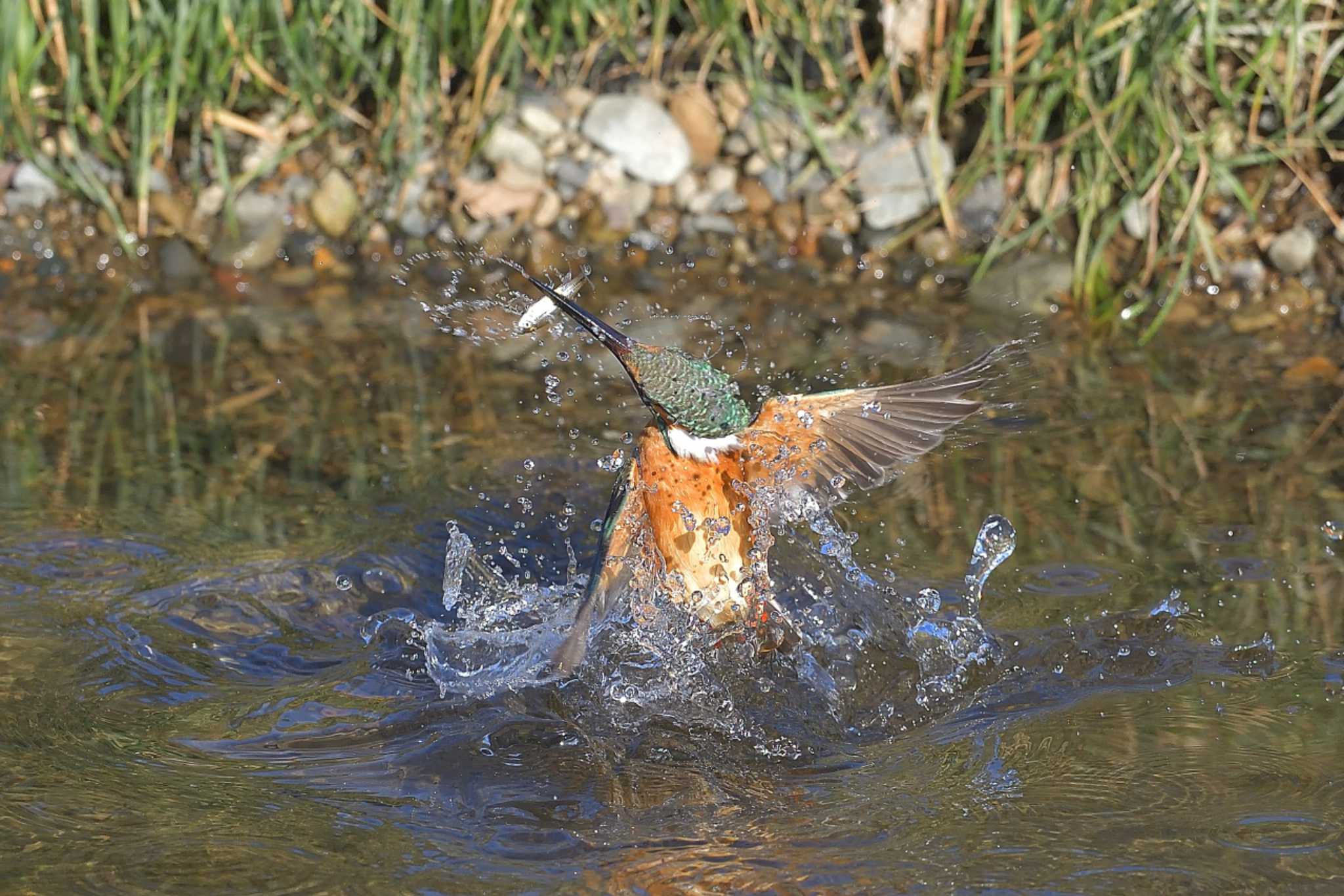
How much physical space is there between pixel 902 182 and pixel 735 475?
9.20 feet

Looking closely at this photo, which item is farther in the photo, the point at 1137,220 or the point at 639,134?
the point at 639,134

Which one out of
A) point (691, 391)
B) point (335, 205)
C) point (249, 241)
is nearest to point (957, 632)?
point (691, 391)

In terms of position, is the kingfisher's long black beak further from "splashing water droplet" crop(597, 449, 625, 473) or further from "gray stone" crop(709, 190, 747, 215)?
"gray stone" crop(709, 190, 747, 215)

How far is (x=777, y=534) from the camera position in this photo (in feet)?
14.1

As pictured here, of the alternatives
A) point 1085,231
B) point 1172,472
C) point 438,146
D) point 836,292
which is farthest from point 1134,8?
point 438,146

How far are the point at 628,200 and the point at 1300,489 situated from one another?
2801mm

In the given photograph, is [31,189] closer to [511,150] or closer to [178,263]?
[178,263]

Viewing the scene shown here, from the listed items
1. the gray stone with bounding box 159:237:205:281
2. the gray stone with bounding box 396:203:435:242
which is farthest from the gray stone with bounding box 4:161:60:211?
the gray stone with bounding box 396:203:435:242

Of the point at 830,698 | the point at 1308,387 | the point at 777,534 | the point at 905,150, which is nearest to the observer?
the point at 830,698

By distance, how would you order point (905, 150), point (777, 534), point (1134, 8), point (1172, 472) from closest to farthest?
point (777, 534) → point (1172, 472) → point (1134, 8) → point (905, 150)

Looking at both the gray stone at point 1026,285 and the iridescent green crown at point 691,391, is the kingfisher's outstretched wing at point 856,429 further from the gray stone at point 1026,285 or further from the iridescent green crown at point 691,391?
the gray stone at point 1026,285

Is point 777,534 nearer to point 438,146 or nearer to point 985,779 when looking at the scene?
point 985,779

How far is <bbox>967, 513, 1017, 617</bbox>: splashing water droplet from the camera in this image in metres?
4.09

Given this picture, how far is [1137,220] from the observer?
5.98m
